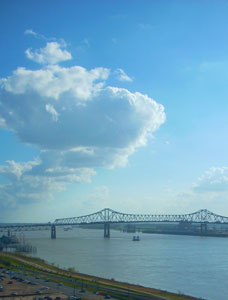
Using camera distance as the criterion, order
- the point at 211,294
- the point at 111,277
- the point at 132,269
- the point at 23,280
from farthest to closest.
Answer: the point at 132,269
the point at 111,277
the point at 23,280
the point at 211,294

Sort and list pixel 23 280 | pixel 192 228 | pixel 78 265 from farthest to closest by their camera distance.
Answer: pixel 192 228 < pixel 78 265 < pixel 23 280

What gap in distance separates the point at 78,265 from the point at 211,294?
13189mm

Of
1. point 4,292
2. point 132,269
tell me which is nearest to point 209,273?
point 132,269

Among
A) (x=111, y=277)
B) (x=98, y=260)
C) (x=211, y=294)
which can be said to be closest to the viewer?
(x=211, y=294)

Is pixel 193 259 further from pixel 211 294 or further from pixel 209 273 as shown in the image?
pixel 211 294

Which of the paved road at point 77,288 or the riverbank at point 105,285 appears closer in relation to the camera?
the paved road at point 77,288

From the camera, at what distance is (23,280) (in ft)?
68.0

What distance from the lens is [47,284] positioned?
19891mm

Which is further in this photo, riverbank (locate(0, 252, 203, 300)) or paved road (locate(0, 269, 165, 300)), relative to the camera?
riverbank (locate(0, 252, 203, 300))

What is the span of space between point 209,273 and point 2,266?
14.7 meters

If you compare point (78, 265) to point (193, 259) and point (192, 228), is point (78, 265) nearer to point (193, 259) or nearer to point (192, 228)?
point (193, 259)

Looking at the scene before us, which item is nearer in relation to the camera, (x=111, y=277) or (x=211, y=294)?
(x=211, y=294)

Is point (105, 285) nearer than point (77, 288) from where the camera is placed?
No

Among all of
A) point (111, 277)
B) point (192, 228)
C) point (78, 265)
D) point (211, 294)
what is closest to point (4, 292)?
point (111, 277)
